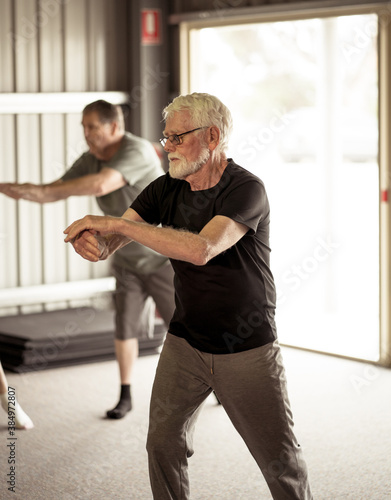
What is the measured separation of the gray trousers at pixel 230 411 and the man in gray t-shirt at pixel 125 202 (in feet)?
6.11

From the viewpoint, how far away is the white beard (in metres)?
2.83

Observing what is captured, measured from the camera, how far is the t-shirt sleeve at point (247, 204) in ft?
8.70

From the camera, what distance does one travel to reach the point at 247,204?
105 inches

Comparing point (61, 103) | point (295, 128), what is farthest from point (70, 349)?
point (295, 128)

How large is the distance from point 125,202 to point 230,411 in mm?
2113

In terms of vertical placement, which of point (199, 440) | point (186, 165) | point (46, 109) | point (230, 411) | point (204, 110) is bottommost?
point (199, 440)

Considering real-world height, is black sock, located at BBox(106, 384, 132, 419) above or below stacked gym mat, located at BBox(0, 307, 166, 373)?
below

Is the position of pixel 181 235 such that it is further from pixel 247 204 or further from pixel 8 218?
pixel 8 218

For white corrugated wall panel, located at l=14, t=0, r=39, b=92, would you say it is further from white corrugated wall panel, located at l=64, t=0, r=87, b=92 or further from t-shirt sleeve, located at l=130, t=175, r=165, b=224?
t-shirt sleeve, located at l=130, t=175, r=165, b=224

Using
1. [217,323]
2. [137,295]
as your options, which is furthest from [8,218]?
[217,323]

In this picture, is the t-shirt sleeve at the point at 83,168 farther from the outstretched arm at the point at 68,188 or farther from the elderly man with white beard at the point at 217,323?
the elderly man with white beard at the point at 217,323

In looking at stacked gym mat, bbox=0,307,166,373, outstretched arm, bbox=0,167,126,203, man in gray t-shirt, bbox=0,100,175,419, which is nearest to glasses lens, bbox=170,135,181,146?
outstretched arm, bbox=0,167,126,203

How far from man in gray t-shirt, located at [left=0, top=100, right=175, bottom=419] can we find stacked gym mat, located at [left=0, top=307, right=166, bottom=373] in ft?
3.75

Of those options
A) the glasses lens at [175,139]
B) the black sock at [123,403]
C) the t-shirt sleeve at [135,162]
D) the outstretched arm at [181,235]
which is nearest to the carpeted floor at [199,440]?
the black sock at [123,403]
